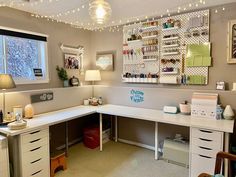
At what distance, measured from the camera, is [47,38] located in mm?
3170

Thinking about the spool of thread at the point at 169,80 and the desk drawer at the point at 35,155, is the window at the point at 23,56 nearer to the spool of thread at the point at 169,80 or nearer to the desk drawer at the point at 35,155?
the desk drawer at the point at 35,155

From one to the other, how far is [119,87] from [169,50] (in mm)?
1154

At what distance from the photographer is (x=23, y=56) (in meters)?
3.00

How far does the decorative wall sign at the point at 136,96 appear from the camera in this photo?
334cm

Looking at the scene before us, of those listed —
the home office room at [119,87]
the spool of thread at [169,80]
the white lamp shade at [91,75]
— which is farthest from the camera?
the white lamp shade at [91,75]

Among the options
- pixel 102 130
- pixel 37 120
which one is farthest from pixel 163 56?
pixel 37 120

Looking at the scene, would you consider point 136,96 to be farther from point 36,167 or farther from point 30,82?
point 36,167

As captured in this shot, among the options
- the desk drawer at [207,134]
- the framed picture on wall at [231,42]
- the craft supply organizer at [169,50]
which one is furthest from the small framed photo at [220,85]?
the desk drawer at [207,134]

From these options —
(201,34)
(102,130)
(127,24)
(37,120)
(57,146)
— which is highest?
(127,24)

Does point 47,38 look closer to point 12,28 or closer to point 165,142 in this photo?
point 12,28

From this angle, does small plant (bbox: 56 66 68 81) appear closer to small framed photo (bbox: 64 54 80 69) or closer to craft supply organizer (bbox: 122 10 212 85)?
small framed photo (bbox: 64 54 80 69)

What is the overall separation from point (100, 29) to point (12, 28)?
170cm

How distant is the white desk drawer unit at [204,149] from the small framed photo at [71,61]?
8.01 feet

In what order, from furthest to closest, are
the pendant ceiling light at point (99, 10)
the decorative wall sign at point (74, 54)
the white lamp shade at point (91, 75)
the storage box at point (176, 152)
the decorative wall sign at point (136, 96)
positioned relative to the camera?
1. the white lamp shade at point (91, 75)
2. the decorative wall sign at point (74, 54)
3. the decorative wall sign at point (136, 96)
4. the storage box at point (176, 152)
5. the pendant ceiling light at point (99, 10)
